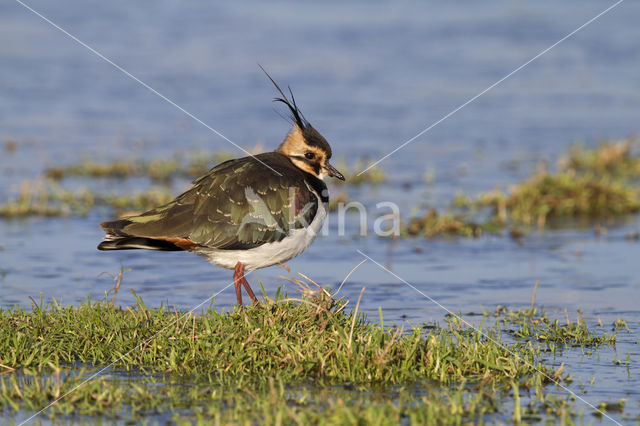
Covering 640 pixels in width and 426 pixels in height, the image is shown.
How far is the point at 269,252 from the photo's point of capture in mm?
6324

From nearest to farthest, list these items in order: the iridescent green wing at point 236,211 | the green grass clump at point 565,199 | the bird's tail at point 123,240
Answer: the bird's tail at point 123,240, the iridescent green wing at point 236,211, the green grass clump at point 565,199

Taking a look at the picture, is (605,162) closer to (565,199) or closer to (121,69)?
(565,199)

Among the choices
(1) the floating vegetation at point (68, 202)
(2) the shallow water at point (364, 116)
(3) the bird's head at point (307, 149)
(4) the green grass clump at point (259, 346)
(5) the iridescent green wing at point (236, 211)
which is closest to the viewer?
(4) the green grass clump at point (259, 346)

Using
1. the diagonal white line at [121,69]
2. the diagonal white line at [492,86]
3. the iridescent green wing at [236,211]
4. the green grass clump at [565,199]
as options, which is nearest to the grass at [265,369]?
the iridescent green wing at [236,211]

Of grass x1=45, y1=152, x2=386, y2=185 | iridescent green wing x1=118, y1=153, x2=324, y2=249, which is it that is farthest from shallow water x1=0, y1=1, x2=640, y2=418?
iridescent green wing x1=118, y1=153, x2=324, y2=249

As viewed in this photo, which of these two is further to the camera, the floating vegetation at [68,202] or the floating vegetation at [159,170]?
the floating vegetation at [159,170]

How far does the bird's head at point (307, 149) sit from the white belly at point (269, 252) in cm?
65

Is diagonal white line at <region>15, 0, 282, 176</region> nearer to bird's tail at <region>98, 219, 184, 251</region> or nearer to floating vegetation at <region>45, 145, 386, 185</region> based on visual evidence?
A: floating vegetation at <region>45, 145, 386, 185</region>

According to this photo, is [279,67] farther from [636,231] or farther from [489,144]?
[636,231]

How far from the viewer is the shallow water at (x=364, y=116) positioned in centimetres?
800

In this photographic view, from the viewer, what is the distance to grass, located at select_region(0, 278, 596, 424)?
15.3 ft

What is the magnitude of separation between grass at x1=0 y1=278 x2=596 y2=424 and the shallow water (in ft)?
2.09

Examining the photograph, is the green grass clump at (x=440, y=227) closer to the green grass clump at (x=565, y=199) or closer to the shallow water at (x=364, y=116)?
the shallow water at (x=364, y=116)

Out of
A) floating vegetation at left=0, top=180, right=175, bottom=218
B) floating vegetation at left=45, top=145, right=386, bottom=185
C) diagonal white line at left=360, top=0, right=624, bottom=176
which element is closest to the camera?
floating vegetation at left=0, top=180, right=175, bottom=218
